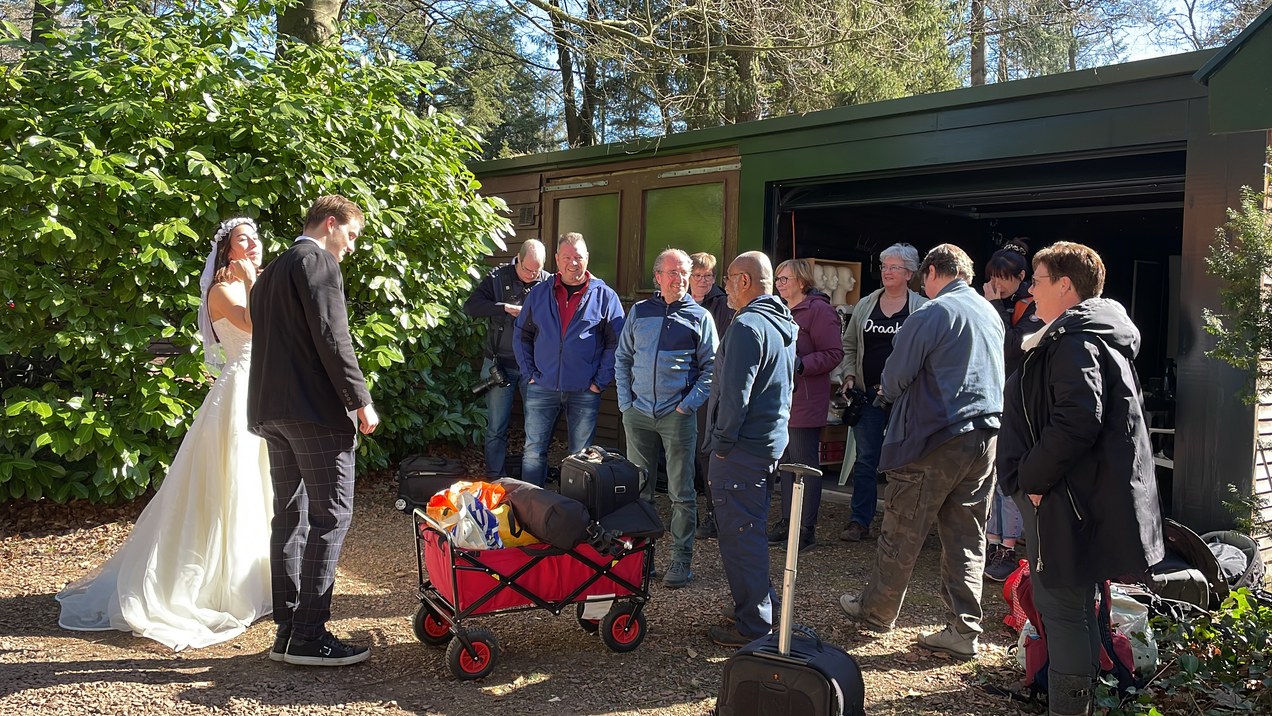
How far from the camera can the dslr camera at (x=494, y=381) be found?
7480 mm

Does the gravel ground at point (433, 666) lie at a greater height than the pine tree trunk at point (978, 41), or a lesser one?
lesser

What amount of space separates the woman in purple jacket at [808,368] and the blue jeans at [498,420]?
2283 millimetres

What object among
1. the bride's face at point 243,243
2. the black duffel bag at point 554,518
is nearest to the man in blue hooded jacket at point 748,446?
the black duffel bag at point 554,518

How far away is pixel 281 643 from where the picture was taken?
4.15 metres

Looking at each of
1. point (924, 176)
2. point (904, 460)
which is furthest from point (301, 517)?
point (924, 176)

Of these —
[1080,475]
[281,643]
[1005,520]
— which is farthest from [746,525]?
[1005,520]

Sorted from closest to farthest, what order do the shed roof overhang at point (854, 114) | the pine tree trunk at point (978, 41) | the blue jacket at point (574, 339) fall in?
the shed roof overhang at point (854, 114), the blue jacket at point (574, 339), the pine tree trunk at point (978, 41)

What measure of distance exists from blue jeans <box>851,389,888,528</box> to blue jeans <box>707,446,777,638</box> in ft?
7.29

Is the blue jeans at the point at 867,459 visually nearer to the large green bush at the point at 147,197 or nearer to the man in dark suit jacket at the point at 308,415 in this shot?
the large green bush at the point at 147,197

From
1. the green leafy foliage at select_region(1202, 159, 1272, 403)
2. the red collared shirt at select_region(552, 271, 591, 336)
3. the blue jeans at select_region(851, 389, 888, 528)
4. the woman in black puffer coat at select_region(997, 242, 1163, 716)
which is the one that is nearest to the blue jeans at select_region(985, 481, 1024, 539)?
the blue jeans at select_region(851, 389, 888, 528)

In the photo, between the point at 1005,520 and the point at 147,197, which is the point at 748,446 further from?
the point at 147,197

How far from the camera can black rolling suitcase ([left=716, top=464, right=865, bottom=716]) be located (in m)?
3.18

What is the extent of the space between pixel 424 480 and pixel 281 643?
1.99 metres

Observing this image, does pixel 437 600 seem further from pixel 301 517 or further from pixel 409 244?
pixel 409 244
